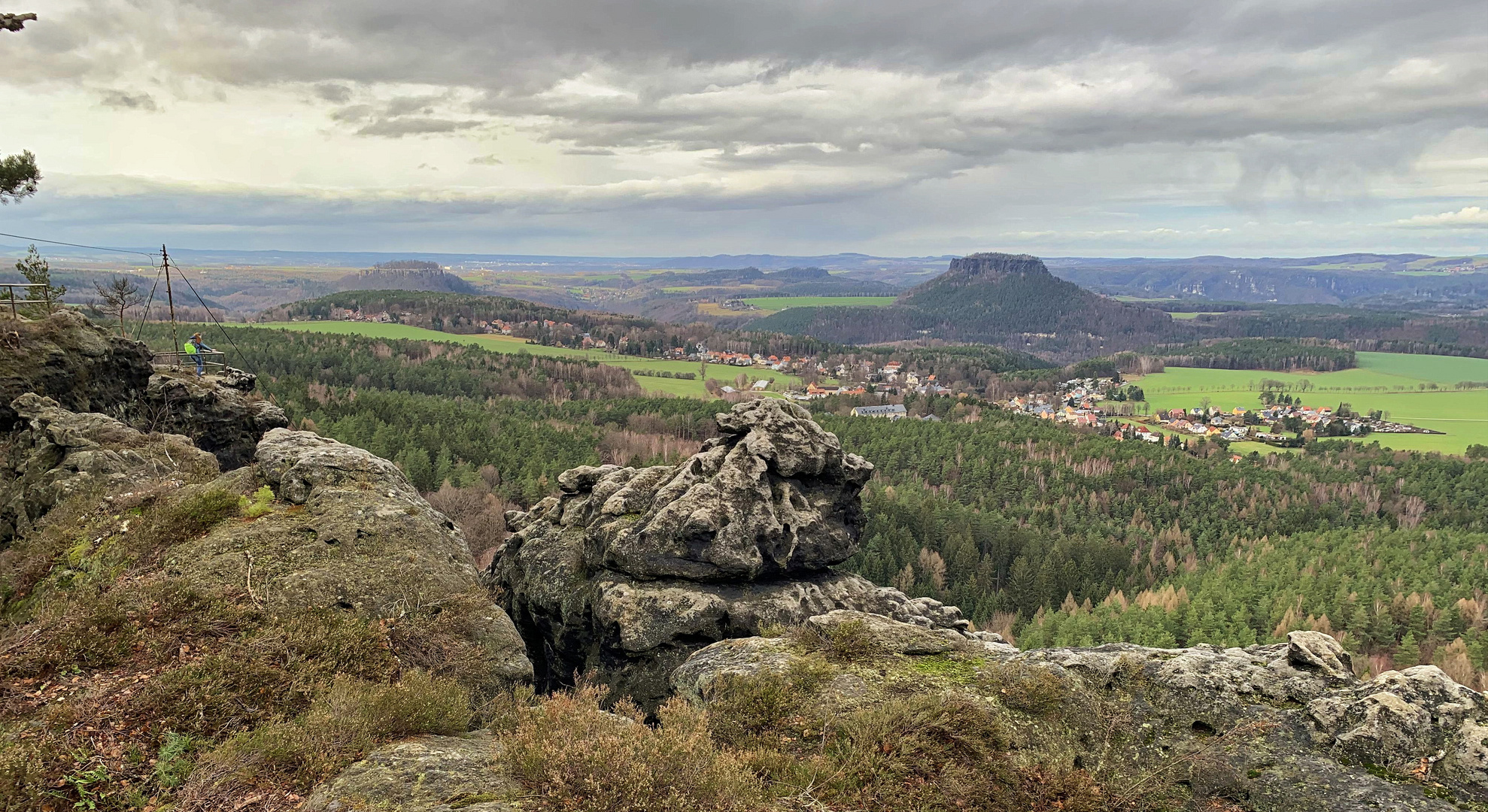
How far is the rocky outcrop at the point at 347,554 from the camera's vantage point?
17531 millimetres

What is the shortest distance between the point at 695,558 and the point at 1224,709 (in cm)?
1489

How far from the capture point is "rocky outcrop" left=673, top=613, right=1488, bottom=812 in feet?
40.0

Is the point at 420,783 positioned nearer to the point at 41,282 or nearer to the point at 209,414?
the point at 209,414

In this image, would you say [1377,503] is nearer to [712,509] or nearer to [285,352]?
[712,509]

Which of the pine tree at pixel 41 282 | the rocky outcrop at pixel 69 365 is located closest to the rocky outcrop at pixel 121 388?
the rocky outcrop at pixel 69 365

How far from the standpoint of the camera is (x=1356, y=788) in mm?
12102

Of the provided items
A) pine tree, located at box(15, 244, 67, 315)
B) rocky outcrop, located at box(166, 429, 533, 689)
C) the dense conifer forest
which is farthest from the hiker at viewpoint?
the dense conifer forest

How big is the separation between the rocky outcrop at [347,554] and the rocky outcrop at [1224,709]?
5.52m

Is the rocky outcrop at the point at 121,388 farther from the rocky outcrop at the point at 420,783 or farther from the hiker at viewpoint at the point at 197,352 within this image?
the rocky outcrop at the point at 420,783

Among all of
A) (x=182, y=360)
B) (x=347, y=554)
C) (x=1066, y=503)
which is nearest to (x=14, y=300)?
(x=182, y=360)

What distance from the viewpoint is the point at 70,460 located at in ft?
75.3

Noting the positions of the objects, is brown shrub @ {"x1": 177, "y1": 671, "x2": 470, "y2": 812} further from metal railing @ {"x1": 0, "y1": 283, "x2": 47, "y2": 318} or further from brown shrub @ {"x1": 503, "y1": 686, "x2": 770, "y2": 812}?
metal railing @ {"x1": 0, "y1": 283, "x2": 47, "y2": 318}

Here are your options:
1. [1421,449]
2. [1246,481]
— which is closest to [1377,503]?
[1246,481]

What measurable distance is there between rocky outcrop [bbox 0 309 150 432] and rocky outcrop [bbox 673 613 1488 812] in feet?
93.2
